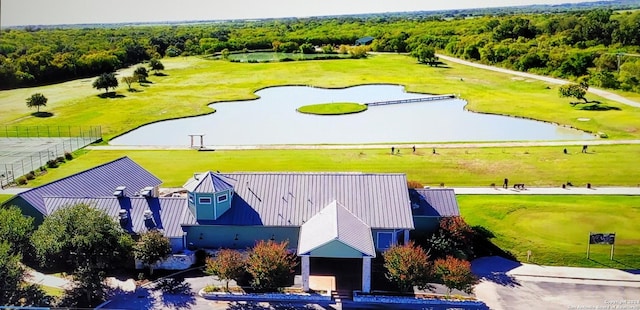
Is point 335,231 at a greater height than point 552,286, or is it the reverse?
point 335,231

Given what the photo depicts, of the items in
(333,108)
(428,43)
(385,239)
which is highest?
(428,43)

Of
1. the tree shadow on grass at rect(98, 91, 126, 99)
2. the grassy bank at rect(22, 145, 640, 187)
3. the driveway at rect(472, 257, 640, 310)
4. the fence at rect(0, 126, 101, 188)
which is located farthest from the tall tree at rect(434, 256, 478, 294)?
the tree shadow on grass at rect(98, 91, 126, 99)

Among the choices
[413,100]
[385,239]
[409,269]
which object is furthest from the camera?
[413,100]

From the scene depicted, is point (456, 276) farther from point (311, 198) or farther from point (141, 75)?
point (141, 75)

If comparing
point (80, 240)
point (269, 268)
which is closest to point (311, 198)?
point (269, 268)

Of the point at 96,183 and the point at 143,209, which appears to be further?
the point at 96,183

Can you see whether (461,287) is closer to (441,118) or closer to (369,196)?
(369,196)

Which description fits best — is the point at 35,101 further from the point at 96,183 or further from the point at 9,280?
the point at 9,280

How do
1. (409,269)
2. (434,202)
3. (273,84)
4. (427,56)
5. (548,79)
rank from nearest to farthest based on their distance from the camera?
(409,269) → (434,202) → (548,79) → (273,84) → (427,56)
